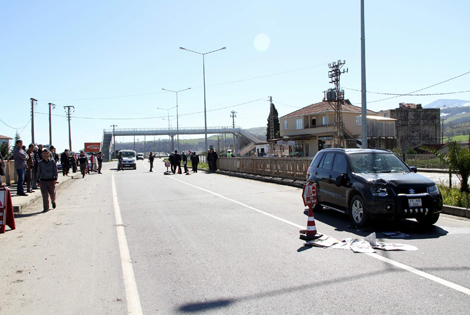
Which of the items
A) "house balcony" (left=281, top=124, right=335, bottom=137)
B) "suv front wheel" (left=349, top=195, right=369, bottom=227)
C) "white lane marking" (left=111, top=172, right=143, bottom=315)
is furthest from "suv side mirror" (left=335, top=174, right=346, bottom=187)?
"house balcony" (left=281, top=124, right=335, bottom=137)

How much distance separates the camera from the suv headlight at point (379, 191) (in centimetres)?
744

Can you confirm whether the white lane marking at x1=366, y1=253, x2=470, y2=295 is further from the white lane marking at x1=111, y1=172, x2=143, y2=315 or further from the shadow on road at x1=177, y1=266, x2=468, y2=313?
the white lane marking at x1=111, y1=172, x2=143, y2=315

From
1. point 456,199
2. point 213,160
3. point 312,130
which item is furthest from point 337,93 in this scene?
point 456,199

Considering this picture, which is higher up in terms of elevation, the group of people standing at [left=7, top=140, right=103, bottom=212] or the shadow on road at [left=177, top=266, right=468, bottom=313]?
the group of people standing at [left=7, top=140, right=103, bottom=212]

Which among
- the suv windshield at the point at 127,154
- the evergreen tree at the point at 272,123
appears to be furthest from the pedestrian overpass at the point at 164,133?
the suv windshield at the point at 127,154

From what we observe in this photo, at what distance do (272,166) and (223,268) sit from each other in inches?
604

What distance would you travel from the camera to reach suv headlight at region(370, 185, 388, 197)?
7.44m

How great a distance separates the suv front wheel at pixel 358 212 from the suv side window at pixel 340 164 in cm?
96

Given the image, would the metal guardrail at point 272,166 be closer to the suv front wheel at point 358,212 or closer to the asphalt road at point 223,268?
the asphalt road at point 223,268

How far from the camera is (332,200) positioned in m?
9.04

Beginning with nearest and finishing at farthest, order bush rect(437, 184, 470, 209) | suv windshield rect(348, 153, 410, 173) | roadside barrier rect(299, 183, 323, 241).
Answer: roadside barrier rect(299, 183, 323, 241)
suv windshield rect(348, 153, 410, 173)
bush rect(437, 184, 470, 209)

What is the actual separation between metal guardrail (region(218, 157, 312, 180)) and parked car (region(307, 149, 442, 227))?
24.8ft

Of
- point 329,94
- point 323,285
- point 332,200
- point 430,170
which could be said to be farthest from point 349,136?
point 323,285

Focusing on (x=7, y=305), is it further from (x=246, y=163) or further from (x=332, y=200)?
(x=246, y=163)
